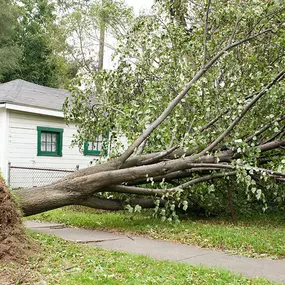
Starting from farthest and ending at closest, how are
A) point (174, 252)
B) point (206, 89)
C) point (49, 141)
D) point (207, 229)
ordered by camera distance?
point (49, 141)
point (206, 89)
point (207, 229)
point (174, 252)

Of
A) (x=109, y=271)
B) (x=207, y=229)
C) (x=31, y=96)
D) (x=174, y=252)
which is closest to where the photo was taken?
(x=109, y=271)

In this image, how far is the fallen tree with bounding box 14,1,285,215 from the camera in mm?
7059

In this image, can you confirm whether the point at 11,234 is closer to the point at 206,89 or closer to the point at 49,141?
the point at 206,89

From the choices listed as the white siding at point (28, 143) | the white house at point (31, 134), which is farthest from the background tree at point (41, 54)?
the white siding at point (28, 143)

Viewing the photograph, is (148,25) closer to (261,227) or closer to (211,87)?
(211,87)

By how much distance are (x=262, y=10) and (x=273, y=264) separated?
4593mm

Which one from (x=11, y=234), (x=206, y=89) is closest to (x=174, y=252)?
(x=11, y=234)

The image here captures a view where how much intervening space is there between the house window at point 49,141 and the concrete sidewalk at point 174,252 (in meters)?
7.08


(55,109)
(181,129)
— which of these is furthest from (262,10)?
(55,109)

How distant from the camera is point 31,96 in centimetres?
1475

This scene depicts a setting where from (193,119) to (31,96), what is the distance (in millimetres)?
8433

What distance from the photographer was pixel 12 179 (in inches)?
528

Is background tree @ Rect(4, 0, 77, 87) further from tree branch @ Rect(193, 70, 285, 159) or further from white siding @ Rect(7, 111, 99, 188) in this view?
tree branch @ Rect(193, 70, 285, 159)

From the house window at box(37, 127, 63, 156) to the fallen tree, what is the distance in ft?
15.7
